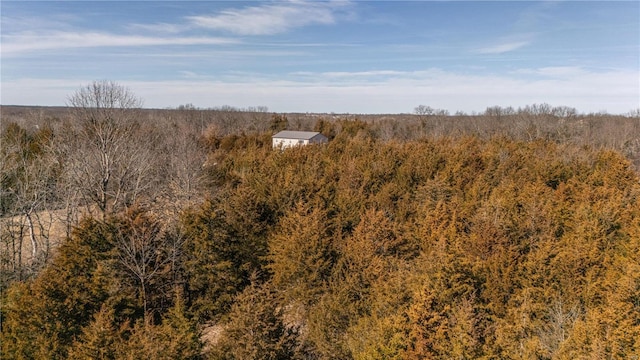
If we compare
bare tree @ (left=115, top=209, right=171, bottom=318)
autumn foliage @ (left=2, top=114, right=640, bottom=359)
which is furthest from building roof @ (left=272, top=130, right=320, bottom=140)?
bare tree @ (left=115, top=209, right=171, bottom=318)

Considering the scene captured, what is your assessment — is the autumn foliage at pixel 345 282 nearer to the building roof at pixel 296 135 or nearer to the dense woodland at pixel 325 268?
the dense woodland at pixel 325 268

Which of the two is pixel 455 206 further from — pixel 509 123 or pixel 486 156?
pixel 509 123

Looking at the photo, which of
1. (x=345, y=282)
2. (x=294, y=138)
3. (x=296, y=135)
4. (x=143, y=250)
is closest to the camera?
(x=345, y=282)

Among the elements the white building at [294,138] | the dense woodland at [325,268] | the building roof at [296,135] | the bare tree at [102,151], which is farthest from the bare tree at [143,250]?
the building roof at [296,135]

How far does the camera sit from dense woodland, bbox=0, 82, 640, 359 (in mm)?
14531

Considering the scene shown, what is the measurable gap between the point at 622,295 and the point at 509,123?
8662 centimetres

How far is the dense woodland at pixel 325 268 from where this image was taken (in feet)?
47.7

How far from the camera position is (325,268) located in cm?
2217

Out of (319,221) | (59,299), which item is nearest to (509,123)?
(319,221)

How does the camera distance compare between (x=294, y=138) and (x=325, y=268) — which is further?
(x=294, y=138)

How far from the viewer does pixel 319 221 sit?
24.9 meters

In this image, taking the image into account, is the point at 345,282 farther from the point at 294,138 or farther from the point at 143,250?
the point at 294,138

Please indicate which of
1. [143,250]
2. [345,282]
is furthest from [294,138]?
[345,282]

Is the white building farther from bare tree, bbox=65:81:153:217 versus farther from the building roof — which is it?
bare tree, bbox=65:81:153:217
